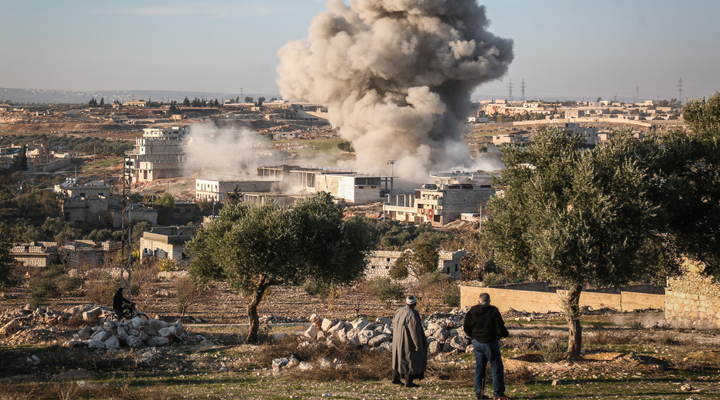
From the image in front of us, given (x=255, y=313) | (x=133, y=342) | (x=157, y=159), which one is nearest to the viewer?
(x=133, y=342)

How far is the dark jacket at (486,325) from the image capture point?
923 cm

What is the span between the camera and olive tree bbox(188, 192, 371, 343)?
53.6ft

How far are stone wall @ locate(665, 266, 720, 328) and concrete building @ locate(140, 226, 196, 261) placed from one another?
2715cm

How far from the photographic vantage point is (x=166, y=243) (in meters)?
41.2

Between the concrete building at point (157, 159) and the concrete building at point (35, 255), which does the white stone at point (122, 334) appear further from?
the concrete building at point (157, 159)

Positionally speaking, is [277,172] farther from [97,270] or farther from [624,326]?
[624,326]

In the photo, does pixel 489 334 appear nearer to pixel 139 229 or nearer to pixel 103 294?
pixel 103 294

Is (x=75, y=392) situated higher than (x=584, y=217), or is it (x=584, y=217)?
(x=584, y=217)

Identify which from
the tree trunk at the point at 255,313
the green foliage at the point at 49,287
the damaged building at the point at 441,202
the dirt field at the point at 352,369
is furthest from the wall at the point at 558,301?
the damaged building at the point at 441,202

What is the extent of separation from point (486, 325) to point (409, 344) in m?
0.93

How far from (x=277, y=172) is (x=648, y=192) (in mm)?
68343

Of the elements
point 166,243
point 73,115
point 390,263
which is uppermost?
point 73,115

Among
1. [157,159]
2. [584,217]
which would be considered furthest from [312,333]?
[157,159]

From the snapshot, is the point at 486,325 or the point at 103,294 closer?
the point at 486,325
